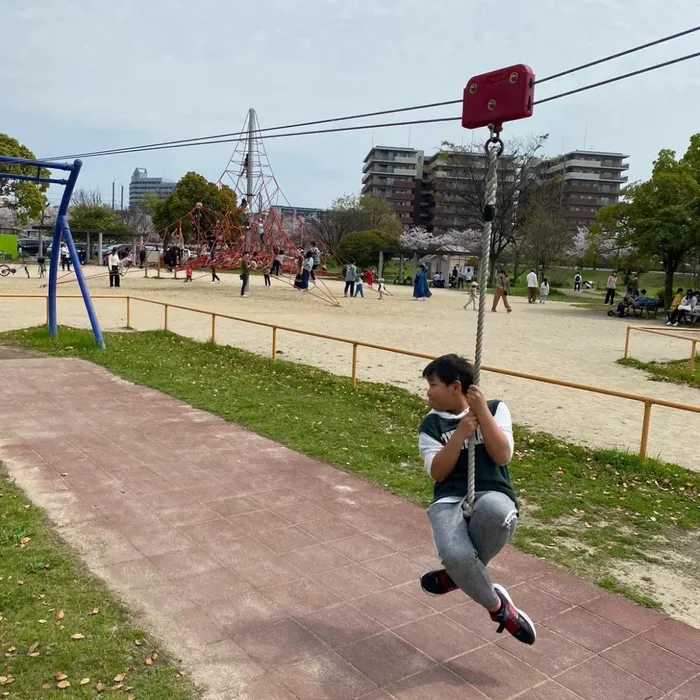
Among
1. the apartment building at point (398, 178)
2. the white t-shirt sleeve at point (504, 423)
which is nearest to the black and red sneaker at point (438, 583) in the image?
the white t-shirt sleeve at point (504, 423)

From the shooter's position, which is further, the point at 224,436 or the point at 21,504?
the point at 224,436

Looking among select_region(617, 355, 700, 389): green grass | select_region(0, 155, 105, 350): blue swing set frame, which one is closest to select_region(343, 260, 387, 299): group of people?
select_region(617, 355, 700, 389): green grass

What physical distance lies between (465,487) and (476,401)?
0.52 meters

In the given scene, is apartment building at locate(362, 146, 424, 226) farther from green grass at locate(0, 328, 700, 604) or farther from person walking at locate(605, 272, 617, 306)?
green grass at locate(0, 328, 700, 604)

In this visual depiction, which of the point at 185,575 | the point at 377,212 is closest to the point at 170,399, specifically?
the point at 185,575

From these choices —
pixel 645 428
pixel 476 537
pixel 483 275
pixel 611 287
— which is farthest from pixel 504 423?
pixel 611 287

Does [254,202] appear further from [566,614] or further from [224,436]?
[566,614]

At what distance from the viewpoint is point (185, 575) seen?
4.33 m

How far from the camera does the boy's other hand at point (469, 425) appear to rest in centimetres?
302

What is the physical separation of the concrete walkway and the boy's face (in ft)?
4.34

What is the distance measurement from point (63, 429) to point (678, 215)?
83.4 feet

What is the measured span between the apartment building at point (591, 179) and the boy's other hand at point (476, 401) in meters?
103

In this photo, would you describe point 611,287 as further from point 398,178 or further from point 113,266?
point 398,178

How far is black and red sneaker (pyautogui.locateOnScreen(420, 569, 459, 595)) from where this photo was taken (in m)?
3.47
